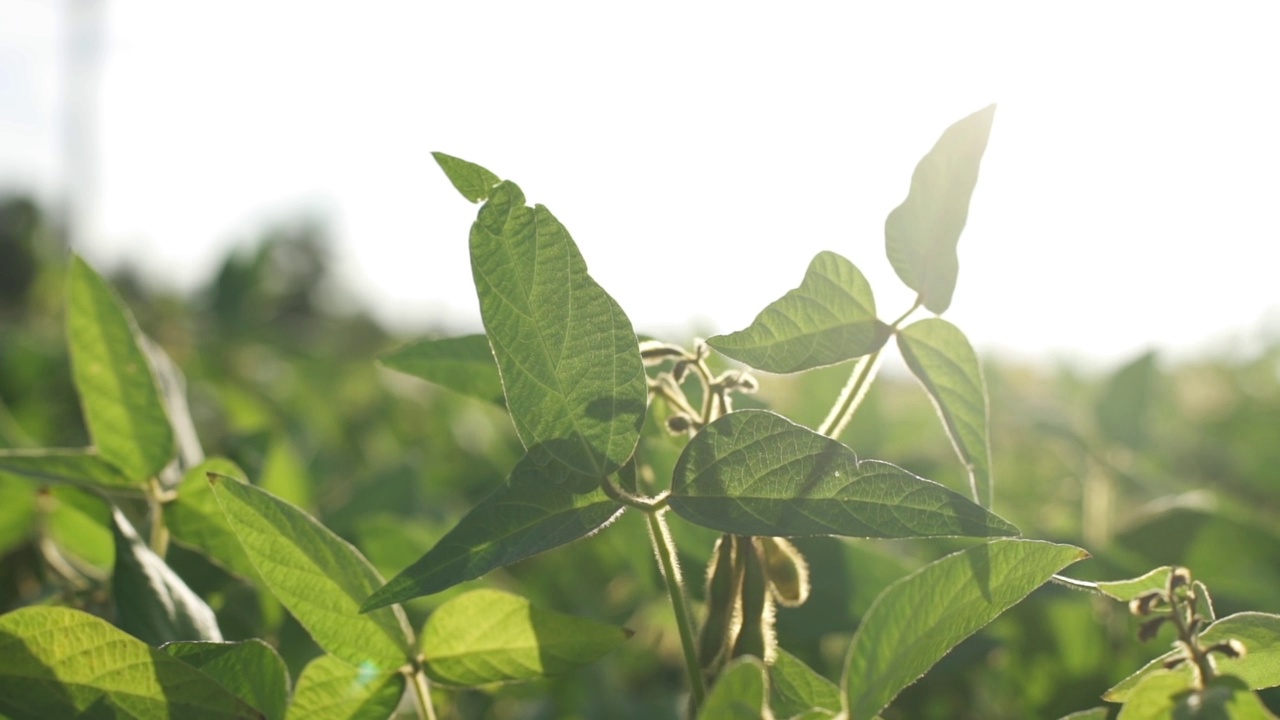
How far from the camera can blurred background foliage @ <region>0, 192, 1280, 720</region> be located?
3.48 ft

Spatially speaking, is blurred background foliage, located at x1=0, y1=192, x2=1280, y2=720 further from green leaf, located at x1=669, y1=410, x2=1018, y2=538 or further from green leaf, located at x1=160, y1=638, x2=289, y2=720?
green leaf, located at x1=160, y1=638, x2=289, y2=720

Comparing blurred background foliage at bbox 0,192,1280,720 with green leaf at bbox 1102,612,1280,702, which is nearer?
green leaf at bbox 1102,612,1280,702

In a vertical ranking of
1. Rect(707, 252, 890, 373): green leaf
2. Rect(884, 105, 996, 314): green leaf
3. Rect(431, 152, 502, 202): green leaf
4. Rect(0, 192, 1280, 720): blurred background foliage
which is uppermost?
Rect(431, 152, 502, 202): green leaf

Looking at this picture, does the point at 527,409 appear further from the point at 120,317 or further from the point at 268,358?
the point at 268,358

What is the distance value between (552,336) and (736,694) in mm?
219

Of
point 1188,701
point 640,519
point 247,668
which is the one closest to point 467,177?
point 247,668

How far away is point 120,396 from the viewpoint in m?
0.92

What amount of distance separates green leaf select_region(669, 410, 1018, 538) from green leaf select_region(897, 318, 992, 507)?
146 millimetres

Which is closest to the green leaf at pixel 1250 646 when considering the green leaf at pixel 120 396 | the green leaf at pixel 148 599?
the green leaf at pixel 148 599

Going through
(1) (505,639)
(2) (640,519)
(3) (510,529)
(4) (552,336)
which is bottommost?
(2) (640,519)

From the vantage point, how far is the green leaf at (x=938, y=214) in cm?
61

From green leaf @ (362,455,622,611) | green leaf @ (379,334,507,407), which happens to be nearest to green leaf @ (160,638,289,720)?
green leaf @ (362,455,622,611)

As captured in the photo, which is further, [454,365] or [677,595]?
[454,365]

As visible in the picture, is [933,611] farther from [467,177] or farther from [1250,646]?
[467,177]
